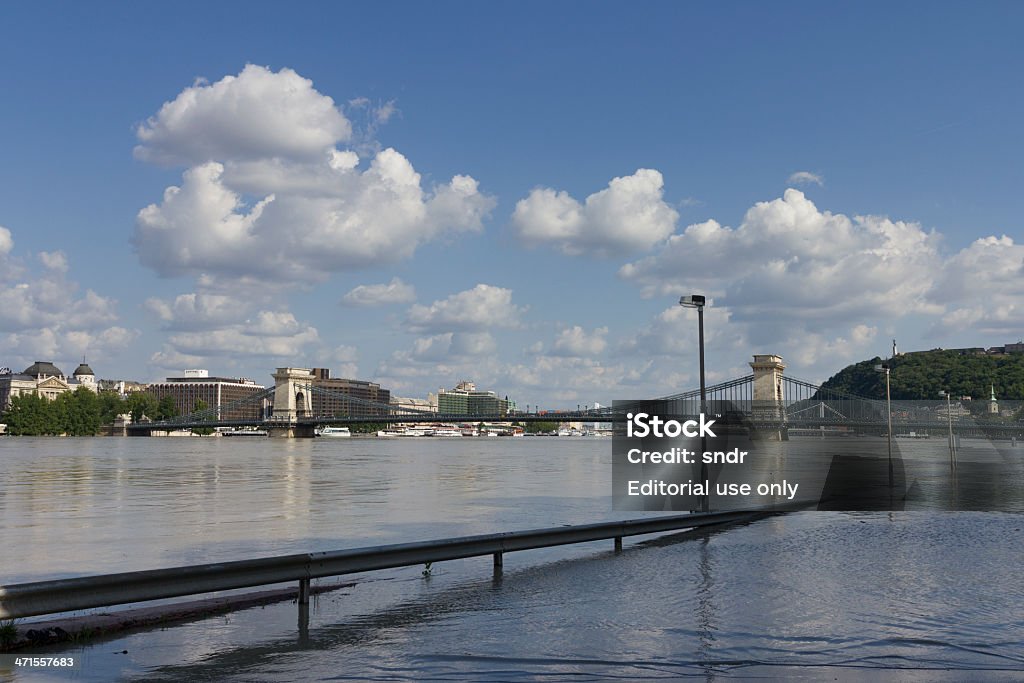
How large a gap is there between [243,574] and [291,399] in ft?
569

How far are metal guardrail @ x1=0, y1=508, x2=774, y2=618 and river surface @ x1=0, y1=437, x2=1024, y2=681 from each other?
452 mm

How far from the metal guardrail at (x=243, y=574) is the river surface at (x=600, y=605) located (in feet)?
1.48

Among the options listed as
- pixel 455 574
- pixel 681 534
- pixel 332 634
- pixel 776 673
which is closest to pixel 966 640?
pixel 776 673

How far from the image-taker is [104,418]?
7820 inches

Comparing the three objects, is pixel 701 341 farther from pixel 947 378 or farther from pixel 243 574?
pixel 947 378

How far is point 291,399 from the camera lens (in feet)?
590

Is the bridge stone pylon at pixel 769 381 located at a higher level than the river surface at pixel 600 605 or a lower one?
higher

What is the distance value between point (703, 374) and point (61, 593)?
17.1 m

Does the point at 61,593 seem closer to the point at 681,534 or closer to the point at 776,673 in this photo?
the point at 776,673

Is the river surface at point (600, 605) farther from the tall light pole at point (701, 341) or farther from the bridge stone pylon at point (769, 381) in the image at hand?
the bridge stone pylon at point (769, 381)

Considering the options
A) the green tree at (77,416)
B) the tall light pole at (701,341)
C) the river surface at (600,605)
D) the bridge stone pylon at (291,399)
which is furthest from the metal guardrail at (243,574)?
the green tree at (77,416)

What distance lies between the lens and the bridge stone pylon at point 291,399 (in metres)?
172

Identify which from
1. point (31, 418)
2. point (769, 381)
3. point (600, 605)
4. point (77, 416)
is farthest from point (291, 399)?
point (600, 605)

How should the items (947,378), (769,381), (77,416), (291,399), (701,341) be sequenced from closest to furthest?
1. (701,341)
2. (769,381)
3. (947,378)
4. (291,399)
5. (77,416)
